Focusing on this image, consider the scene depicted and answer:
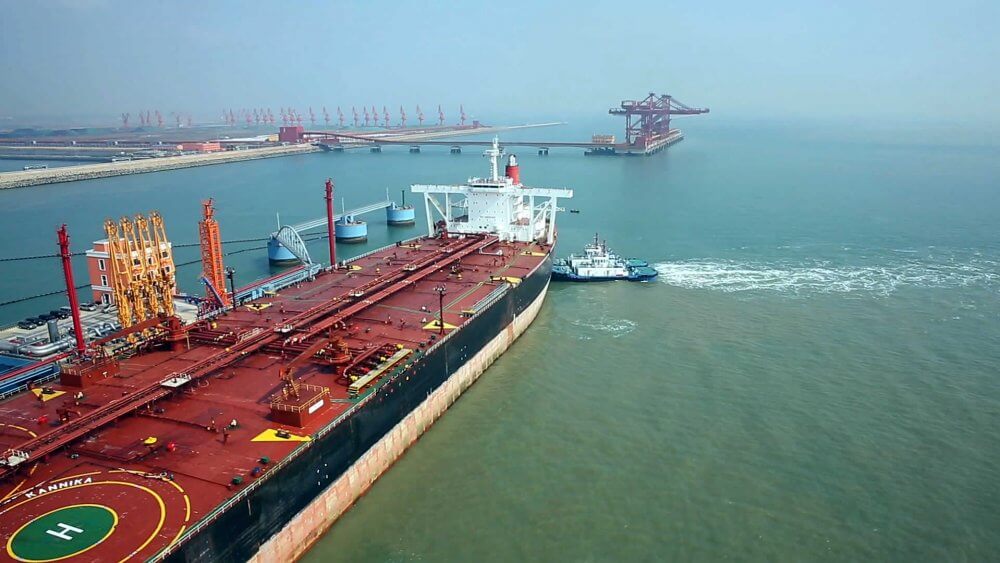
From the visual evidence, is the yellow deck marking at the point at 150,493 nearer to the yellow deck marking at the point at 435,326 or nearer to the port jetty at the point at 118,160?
the yellow deck marking at the point at 435,326

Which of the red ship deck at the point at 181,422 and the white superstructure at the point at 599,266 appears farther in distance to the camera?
the white superstructure at the point at 599,266

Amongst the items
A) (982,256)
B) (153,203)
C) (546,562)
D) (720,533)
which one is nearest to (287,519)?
(546,562)

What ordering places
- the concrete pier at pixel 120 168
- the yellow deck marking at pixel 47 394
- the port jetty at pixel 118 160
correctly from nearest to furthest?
the yellow deck marking at pixel 47 394, the concrete pier at pixel 120 168, the port jetty at pixel 118 160

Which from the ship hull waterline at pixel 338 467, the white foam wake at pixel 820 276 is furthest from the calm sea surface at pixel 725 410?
the ship hull waterline at pixel 338 467

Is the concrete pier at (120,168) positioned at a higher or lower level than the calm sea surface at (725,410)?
higher

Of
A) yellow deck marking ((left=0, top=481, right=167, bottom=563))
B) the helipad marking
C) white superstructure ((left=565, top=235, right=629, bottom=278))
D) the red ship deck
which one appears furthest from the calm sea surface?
the helipad marking

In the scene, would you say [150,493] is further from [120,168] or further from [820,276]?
[120,168]

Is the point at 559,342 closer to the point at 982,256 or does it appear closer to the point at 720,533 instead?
the point at 720,533
